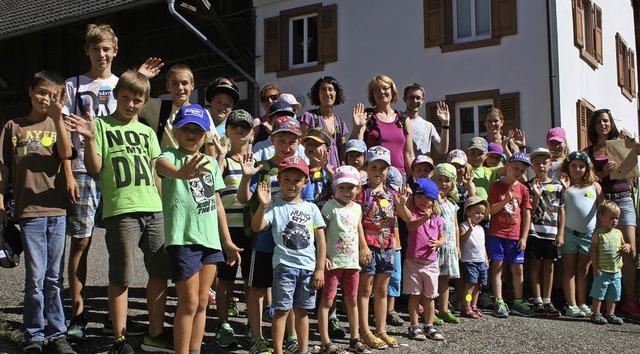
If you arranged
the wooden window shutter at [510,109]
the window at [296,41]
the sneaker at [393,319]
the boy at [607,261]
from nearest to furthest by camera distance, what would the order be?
the sneaker at [393,319] → the boy at [607,261] → the wooden window shutter at [510,109] → the window at [296,41]

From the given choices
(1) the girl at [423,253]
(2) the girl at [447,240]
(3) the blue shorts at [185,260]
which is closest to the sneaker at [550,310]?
(2) the girl at [447,240]

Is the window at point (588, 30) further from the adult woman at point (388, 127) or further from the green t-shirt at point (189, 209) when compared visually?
the green t-shirt at point (189, 209)

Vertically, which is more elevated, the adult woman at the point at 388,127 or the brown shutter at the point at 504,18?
the brown shutter at the point at 504,18

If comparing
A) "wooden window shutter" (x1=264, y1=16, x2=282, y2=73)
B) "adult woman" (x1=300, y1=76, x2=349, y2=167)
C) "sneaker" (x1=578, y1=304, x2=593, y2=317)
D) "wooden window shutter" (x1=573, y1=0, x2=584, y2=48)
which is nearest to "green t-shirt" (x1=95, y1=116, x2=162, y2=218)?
"adult woman" (x1=300, y1=76, x2=349, y2=167)

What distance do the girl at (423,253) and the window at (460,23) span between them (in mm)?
9579

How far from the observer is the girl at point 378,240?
18.6ft

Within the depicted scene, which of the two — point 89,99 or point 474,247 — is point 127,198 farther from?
point 474,247

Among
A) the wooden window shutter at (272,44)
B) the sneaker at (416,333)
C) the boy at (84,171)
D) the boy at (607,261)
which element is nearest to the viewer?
the boy at (84,171)

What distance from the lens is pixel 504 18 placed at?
591 inches

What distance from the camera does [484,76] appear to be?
15.3 meters

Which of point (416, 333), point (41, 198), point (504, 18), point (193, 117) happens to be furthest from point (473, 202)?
point (504, 18)

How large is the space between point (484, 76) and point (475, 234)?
8.69 m

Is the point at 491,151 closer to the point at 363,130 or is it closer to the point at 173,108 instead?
the point at 363,130

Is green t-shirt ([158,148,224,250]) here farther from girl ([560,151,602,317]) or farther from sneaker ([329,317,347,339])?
girl ([560,151,602,317])
